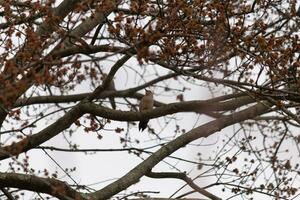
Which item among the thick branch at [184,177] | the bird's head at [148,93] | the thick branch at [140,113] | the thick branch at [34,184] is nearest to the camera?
the thick branch at [34,184]

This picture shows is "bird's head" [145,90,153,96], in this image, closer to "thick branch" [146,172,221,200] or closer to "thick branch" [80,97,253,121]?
"thick branch" [146,172,221,200]

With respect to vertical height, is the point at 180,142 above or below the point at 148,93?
below

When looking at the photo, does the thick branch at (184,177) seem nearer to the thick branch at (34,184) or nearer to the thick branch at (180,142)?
the thick branch at (180,142)

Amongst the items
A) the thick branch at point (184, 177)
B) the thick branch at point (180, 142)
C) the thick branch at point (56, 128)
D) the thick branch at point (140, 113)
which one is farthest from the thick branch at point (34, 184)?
the thick branch at point (184, 177)

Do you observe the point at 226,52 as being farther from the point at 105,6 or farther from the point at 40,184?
the point at 40,184

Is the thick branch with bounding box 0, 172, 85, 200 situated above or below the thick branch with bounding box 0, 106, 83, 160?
below

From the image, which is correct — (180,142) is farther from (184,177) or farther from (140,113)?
(140,113)

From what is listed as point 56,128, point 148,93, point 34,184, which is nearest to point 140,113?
point 56,128

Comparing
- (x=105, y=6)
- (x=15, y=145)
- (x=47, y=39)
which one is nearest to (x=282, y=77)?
(x=105, y=6)

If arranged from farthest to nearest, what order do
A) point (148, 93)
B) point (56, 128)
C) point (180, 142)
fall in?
point (148, 93) < point (180, 142) < point (56, 128)

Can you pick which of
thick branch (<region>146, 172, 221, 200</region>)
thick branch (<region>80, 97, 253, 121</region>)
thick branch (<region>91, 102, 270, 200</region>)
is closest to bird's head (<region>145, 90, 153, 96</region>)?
thick branch (<region>146, 172, 221, 200</region>)

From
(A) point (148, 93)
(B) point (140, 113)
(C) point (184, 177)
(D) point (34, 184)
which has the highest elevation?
(A) point (148, 93)

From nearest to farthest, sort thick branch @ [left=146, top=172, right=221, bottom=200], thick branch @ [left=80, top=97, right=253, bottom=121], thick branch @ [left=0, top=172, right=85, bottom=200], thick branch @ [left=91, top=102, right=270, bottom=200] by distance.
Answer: thick branch @ [left=0, top=172, right=85, bottom=200], thick branch @ [left=80, top=97, right=253, bottom=121], thick branch @ [left=91, top=102, right=270, bottom=200], thick branch @ [left=146, top=172, right=221, bottom=200]

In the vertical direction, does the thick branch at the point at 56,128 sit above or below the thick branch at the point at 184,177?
above
